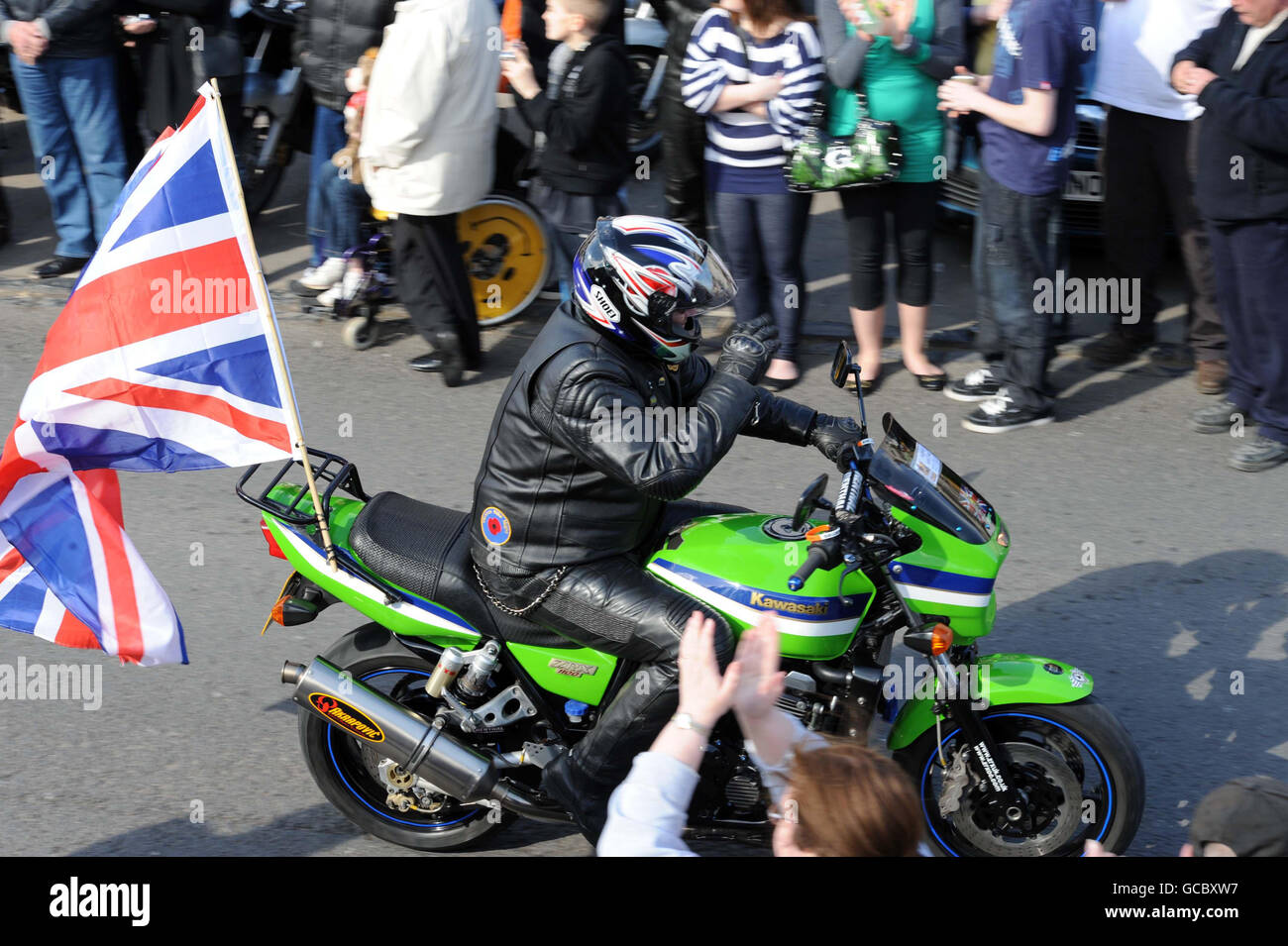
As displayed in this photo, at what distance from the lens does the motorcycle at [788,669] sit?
3.68 metres

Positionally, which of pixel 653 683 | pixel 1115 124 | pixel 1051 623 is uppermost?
pixel 1115 124

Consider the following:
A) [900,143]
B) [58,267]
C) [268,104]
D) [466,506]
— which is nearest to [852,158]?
[900,143]

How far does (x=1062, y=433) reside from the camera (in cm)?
660

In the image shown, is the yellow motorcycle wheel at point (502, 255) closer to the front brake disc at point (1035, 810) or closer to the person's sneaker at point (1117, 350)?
the person's sneaker at point (1117, 350)

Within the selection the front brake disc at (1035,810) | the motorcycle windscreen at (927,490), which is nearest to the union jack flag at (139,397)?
the motorcycle windscreen at (927,490)

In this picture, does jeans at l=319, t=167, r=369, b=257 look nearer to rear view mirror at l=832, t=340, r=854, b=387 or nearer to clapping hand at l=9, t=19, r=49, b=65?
clapping hand at l=9, t=19, r=49, b=65

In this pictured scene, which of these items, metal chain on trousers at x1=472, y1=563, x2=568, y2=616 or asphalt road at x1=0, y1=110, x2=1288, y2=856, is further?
asphalt road at x1=0, y1=110, x2=1288, y2=856

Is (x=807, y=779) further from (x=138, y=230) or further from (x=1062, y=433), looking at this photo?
(x=1062, y=433)

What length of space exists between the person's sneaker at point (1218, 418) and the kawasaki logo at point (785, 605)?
3.66 m

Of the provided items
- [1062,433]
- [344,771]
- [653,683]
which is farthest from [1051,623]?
[344,771]

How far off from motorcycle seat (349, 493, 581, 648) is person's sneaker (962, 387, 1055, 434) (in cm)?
337

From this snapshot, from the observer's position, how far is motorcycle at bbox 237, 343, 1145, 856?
12.1ft

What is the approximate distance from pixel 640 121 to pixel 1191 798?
6.65 meters

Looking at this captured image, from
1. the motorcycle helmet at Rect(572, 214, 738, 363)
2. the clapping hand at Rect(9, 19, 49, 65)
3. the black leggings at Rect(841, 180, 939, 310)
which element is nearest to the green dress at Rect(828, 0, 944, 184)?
the black leggings at Rect(841, 180, 939, 310)
